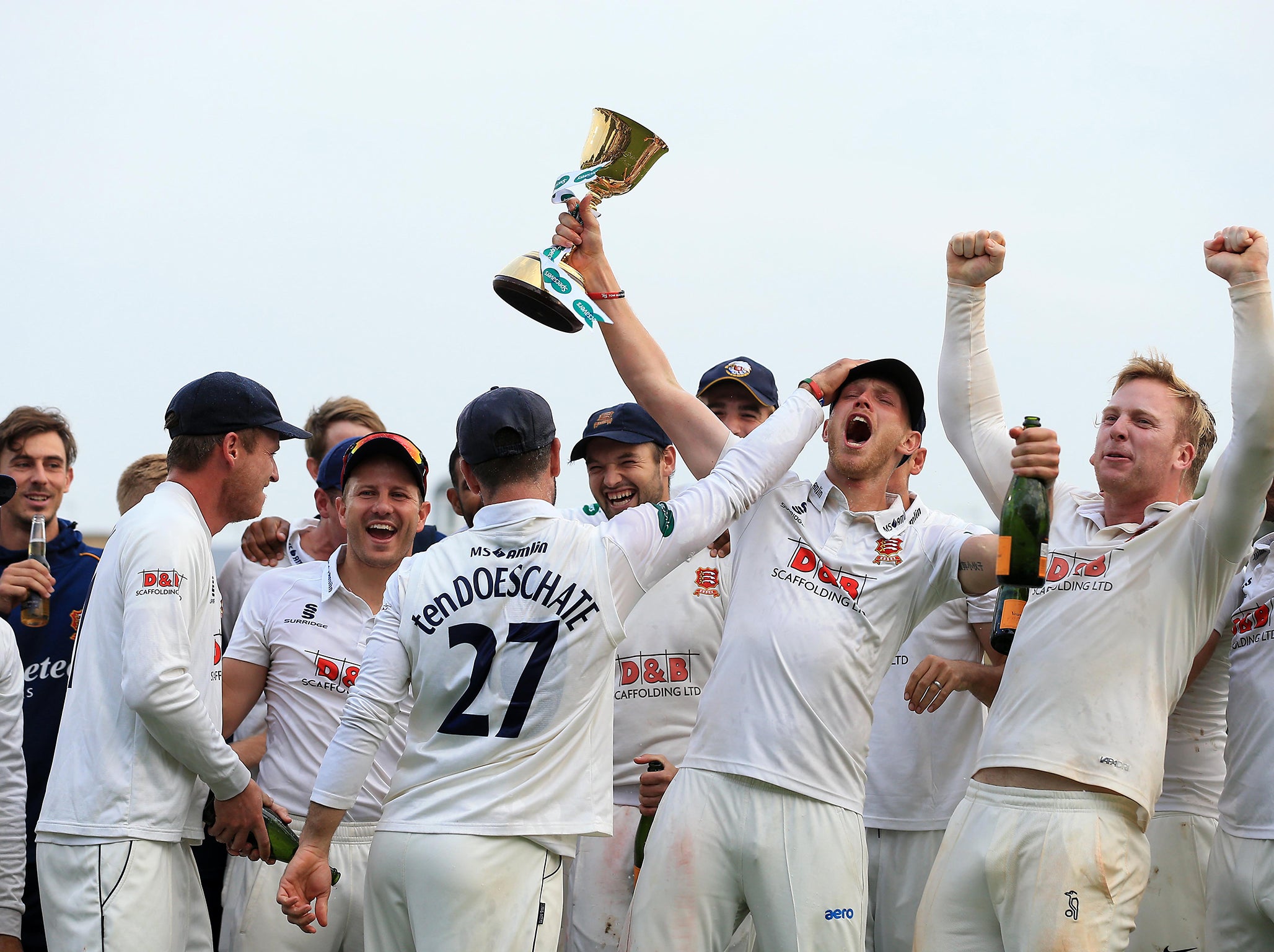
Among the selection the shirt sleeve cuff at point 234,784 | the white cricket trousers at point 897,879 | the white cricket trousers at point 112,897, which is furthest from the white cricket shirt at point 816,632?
the white cricket trousers at point 112,897

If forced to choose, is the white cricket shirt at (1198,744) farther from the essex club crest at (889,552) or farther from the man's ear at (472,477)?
the man's ear at (472,477)

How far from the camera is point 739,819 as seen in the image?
4516 mm

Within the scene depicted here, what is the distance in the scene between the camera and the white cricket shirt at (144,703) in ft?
14.1

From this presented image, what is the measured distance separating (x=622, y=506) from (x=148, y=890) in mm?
2733

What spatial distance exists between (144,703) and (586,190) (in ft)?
8.79

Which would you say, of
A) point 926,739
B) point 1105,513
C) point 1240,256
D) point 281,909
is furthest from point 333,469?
point 1240,256

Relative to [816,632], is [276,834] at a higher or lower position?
lower

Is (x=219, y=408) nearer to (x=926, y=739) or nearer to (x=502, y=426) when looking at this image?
(x=502, y=426)

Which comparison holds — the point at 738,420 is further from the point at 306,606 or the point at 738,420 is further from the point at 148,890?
the point at 148,890

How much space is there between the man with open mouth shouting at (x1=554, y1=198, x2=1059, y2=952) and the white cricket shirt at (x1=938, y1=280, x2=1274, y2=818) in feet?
1.14

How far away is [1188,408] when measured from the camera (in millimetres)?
5016

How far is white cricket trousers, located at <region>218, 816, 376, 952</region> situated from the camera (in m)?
4.91

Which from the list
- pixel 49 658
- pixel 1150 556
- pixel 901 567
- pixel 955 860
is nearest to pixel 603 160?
pixel 901 567

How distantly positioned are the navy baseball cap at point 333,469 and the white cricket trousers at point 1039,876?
3.39 metres
